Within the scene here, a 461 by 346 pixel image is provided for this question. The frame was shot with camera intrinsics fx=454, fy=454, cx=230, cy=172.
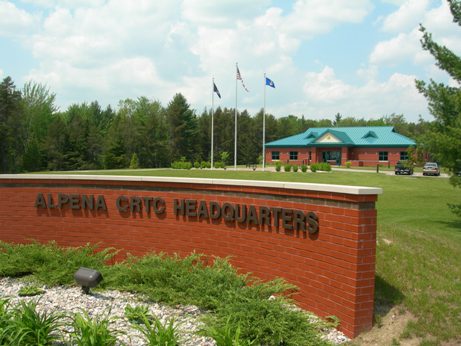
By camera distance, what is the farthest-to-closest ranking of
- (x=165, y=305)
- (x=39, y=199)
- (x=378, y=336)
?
1. (x=39, y=199)
2. (x=165, y=305)
3. (x=378, y=336)

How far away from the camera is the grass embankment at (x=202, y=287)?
519 centimetres

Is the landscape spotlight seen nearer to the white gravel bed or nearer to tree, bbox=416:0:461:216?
the white gravel bed

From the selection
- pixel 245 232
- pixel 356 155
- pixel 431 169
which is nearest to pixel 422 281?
pixel 245 232

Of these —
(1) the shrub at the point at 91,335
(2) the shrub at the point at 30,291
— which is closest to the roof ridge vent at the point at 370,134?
(2) the shrub at the point at 30,291

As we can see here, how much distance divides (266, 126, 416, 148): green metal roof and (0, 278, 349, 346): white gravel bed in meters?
56.4

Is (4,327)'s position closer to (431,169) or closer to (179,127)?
(431,169)

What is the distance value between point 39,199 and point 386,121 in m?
121

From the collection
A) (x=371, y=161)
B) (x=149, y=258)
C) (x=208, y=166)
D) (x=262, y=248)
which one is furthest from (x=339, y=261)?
(x=371, y=161)

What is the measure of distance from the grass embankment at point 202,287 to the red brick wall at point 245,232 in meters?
0.38

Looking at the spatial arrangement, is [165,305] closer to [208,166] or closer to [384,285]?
[384,285]

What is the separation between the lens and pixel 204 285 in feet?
21.5

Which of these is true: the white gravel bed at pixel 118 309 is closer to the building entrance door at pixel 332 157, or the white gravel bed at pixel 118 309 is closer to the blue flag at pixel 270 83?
the blue flag at pixel 270 83

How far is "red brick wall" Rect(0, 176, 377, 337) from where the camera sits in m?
5.71

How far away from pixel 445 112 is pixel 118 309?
13.4 m
